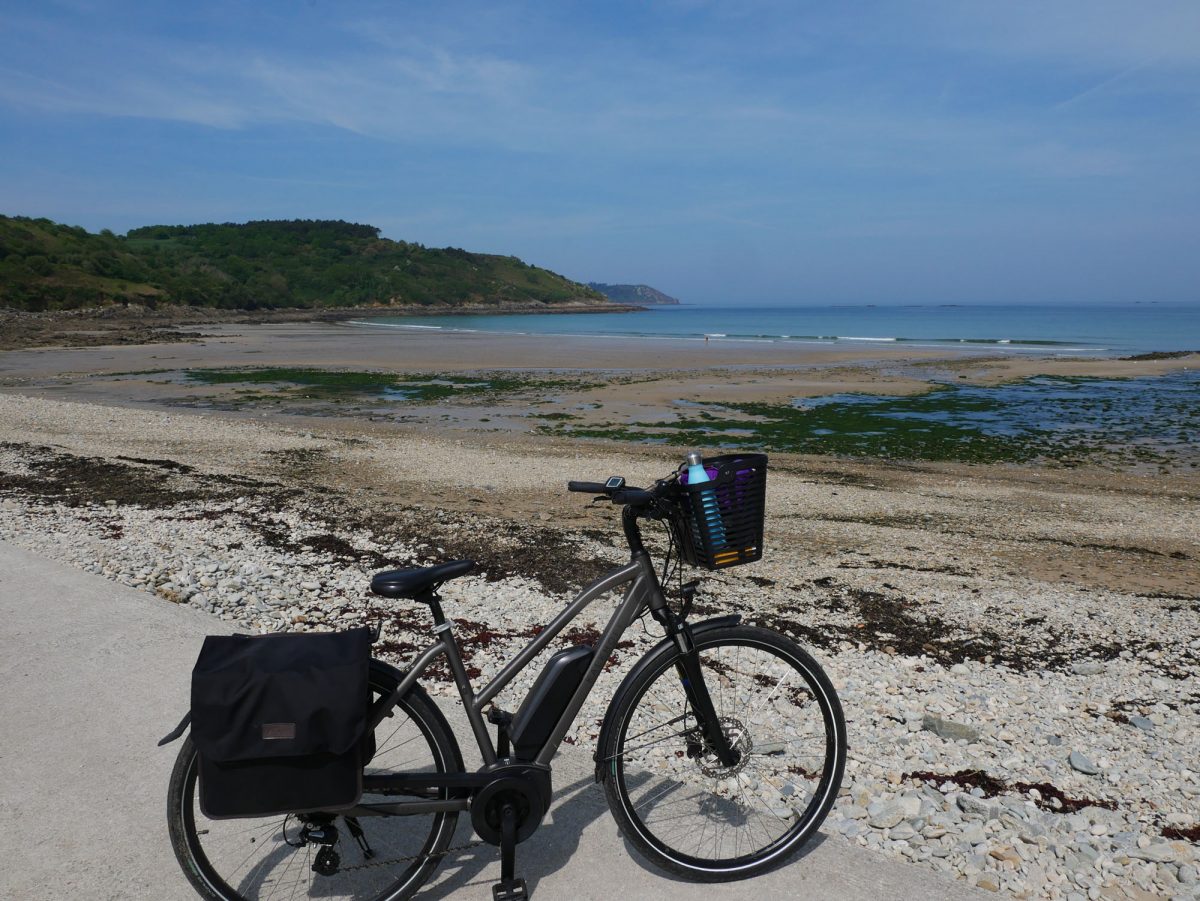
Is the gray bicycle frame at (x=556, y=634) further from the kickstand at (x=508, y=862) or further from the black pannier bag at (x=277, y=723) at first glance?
the black pannier bag at (x=277, y=723)

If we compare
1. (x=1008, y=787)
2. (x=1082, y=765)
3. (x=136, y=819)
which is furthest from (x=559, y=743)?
(x=1082, y=765)

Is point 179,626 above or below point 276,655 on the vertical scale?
below

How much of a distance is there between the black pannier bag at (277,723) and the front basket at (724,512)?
1.16 m

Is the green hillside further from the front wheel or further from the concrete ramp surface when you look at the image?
the front wheel

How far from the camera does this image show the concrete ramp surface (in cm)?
304

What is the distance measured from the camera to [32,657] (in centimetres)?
483

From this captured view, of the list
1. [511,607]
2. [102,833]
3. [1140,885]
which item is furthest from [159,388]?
[1140,885]

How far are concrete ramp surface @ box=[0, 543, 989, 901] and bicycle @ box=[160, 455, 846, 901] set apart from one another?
0.51 feet

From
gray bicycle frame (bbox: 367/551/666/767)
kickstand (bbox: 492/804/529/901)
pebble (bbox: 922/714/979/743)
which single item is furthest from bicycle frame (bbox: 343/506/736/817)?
pebble (bbox: 922/714/979/743)

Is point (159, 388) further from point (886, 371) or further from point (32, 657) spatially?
point (886, 371)

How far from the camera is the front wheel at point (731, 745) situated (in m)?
3.00

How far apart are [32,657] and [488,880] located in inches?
132

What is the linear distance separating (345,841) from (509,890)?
73cm

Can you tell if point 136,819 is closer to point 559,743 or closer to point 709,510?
point 559,743
